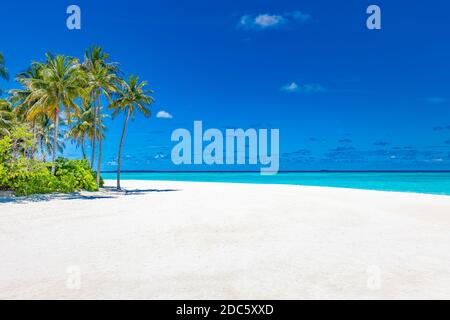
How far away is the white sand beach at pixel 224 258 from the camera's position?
219 inches

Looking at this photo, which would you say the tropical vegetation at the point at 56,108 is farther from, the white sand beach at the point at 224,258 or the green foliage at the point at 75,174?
the white sand beach at the point at 224,258

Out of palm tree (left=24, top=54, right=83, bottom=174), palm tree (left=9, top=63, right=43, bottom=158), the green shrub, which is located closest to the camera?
the green shrub

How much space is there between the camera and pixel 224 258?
298 inches

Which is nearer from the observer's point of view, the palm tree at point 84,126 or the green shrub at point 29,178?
the green shrub at point 29,178

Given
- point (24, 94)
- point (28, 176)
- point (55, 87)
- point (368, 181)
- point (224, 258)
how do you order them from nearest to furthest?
point (224, 258) < point (28, 176) < point (55, 87) < point (24, 94) < point (368, 181)

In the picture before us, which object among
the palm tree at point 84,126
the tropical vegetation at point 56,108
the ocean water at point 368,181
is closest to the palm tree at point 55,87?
the tropical vegetation at point 56,108

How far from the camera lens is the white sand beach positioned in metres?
5.57

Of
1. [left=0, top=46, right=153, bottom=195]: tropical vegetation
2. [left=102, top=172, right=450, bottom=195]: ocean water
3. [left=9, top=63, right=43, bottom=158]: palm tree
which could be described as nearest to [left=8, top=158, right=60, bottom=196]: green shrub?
[left=0, top=46, right=153, bottom=195]: tropical vegetation

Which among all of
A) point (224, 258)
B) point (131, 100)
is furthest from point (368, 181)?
point (224, 258)

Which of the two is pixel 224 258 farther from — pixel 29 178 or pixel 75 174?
pixel 75 174

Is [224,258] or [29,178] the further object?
[29,178]

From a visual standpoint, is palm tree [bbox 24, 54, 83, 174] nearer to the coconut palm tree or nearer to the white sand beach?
the coconut palm tree

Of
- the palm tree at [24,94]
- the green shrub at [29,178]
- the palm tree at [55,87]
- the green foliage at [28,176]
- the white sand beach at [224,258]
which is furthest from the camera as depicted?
the palm tree at [24,94]
